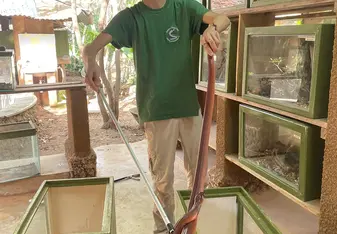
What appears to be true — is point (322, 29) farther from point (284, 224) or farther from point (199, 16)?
point (284, 224)

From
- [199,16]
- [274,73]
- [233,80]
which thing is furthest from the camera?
[233,80]

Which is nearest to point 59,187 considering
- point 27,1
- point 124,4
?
point 27,1

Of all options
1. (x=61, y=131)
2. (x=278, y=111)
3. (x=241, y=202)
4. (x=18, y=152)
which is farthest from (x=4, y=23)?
(x=241, y=202)

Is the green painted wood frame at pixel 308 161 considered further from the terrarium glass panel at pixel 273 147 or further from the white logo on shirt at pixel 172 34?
the white logo on shirt at pixel 172 34

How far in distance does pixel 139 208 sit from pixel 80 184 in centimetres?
113

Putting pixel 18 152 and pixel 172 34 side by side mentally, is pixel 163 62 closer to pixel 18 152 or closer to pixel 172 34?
pixel 172 34

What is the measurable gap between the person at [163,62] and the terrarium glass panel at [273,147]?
0.50 metres

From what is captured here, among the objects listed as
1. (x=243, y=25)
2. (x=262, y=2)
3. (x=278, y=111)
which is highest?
(x=262, y=2)

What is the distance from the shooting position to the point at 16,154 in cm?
280

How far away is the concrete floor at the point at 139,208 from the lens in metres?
2.17

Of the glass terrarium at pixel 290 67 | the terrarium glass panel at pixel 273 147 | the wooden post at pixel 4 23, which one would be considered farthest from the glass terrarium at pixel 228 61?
the wooden post at pixel 4 23

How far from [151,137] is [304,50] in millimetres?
907

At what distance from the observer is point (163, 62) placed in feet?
5.78

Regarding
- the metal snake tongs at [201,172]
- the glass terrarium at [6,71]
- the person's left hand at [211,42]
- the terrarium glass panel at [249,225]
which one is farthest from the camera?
the glass terrarium at [6,71]
